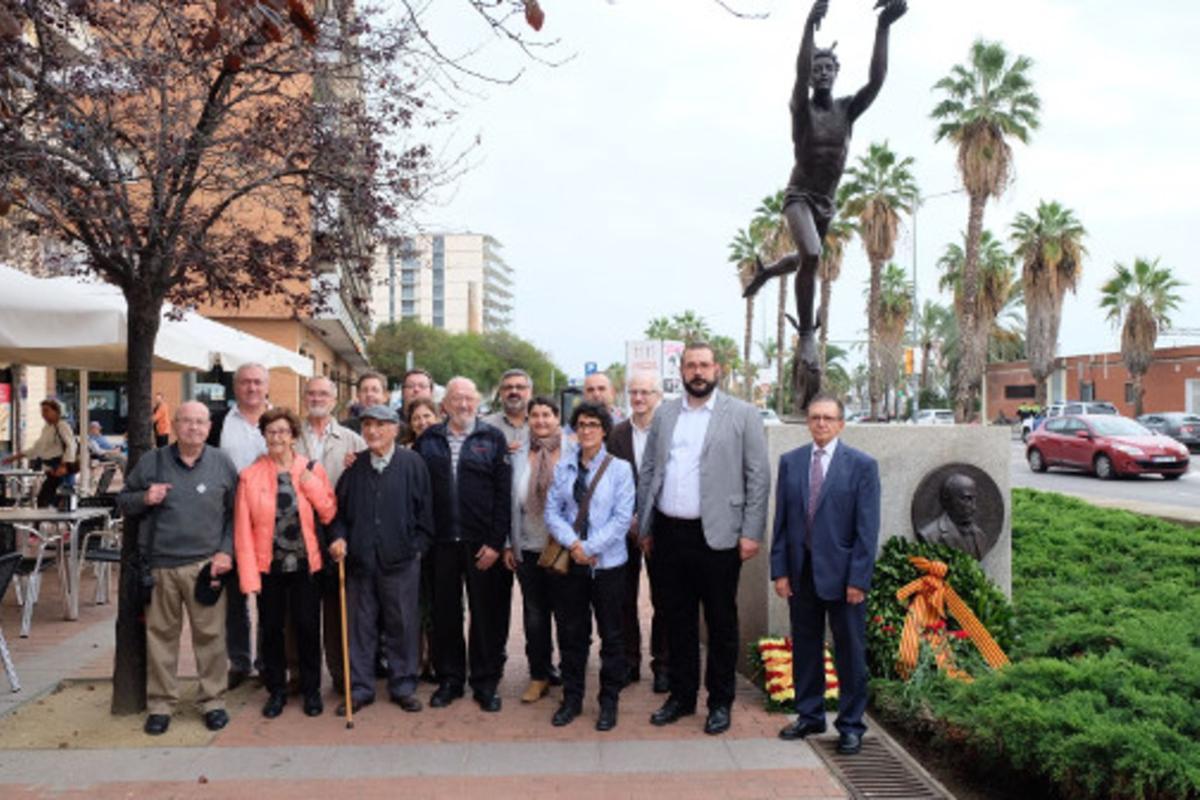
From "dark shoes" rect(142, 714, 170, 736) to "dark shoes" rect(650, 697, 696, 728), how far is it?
2612 millimetres

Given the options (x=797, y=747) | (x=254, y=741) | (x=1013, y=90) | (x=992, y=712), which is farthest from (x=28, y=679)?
(x=1013, y=90)

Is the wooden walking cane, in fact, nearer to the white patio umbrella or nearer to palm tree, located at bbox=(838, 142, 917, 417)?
the white patio umbrella

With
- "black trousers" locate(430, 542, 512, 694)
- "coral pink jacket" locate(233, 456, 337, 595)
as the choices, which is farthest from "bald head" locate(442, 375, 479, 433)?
"coral pink jacket" locate(233, 456, 337, 595)

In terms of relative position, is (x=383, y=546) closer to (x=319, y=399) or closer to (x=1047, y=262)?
(x=319, y=399)

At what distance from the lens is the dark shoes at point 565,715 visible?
229 inches

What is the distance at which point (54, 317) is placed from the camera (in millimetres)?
8828

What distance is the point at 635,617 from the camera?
688 centimetres

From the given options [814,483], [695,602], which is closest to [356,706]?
[695,602]

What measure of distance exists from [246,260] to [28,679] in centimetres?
397

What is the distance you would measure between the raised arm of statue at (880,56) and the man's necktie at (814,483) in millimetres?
2955

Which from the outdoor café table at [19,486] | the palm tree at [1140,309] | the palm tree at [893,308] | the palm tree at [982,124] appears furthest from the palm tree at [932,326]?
the outdoor café table at [19,486]

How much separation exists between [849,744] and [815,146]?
13.3 ft

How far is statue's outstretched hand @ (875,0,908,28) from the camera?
22.9 ft

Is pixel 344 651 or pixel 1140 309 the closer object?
pixel 344 651
